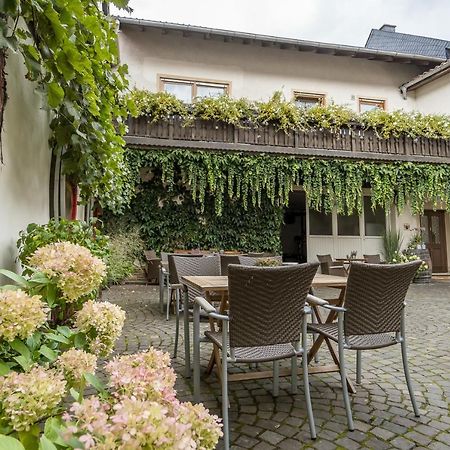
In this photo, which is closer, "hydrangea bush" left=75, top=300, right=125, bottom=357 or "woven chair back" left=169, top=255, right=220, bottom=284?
"hydrangea bush" left=75, top=300, right=125, bottom=357

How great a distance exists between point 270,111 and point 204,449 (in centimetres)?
850

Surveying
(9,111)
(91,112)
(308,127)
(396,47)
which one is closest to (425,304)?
(308,127)

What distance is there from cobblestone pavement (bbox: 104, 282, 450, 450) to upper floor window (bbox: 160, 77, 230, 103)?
8.29 m

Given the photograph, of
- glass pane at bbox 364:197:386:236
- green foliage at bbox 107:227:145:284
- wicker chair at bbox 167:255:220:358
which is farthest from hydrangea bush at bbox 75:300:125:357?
glass pane at bbox 364:197:386:236

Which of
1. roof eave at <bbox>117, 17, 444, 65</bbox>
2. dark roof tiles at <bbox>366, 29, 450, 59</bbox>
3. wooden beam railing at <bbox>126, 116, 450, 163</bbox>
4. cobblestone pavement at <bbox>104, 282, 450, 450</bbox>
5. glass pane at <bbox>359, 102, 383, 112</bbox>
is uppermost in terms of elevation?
dark roof tiles at <bbox>366, 29, 450, 59</bbox>

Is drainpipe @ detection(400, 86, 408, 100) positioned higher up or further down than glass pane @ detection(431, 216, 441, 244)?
higher up

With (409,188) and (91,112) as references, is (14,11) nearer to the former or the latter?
(91,112)

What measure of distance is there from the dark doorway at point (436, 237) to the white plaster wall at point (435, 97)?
10.9 feet

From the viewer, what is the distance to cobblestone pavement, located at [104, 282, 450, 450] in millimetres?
2027

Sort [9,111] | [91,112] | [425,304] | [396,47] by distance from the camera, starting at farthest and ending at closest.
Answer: [396,47] < [425,304] < [91,112] < [9,111]

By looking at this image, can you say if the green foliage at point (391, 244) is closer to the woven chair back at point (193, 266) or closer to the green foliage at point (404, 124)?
the green foliage at point (404, 124)

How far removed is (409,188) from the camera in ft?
31.8

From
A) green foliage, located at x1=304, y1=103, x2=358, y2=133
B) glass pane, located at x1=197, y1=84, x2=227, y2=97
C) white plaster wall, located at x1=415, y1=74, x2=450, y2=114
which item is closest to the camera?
green foliage, located at x1=304, y1=103, x2=358, y2=133

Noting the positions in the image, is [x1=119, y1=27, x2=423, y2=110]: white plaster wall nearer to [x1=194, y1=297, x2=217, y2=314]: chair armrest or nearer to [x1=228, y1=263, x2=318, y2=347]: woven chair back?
[x1=194, y1=297, x2=217, y2=314]: chair armrest
